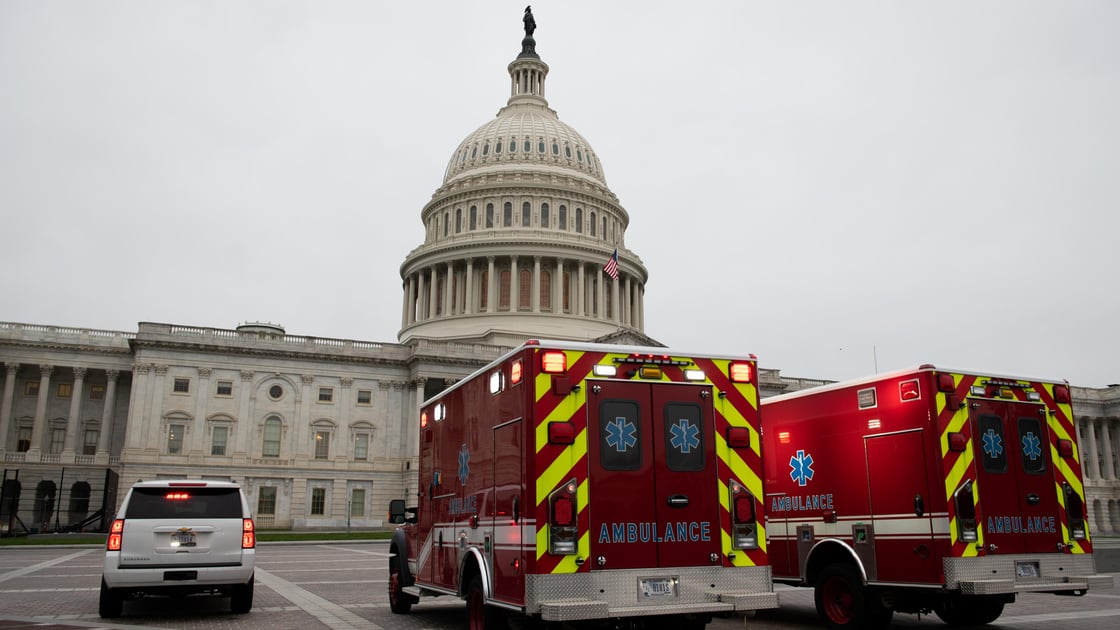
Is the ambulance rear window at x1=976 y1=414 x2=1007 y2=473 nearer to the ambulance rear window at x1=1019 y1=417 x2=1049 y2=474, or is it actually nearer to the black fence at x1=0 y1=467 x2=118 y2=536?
the ambulance rear window at x1=1019 y1=417 x2=1049 y2=474

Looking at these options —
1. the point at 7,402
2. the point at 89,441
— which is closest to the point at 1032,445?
the point at 7,402

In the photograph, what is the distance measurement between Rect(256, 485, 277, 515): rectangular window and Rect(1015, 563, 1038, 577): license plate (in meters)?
58.5

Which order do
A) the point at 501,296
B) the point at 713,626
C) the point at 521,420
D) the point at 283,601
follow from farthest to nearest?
the point at 501,296, the point at 283,601, the point at 713,626, the point at 521,420

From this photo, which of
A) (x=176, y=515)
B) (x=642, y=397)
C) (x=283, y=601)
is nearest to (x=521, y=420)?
(x=642, y=397)

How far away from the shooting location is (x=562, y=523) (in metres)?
9.58

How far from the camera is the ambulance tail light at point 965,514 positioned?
11.8 m

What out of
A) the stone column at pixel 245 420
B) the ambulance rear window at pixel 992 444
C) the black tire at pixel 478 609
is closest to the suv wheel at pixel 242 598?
the black tire at pixel 478 609

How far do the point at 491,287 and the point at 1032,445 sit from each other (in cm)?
7400

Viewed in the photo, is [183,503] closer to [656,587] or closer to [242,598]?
[242,598]

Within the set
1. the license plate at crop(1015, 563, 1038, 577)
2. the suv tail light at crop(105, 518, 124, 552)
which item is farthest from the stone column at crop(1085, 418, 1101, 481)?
the suv tail light at crop(105, 518, 124, 552)

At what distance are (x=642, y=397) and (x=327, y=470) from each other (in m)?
58.3

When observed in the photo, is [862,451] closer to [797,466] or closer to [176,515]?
[797,466]

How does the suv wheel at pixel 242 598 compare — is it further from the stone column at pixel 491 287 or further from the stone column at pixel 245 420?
the stone column at pixel 491 287

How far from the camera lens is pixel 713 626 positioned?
14.2 metres
